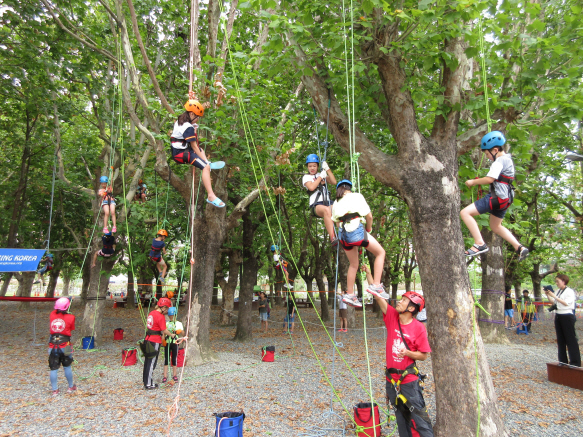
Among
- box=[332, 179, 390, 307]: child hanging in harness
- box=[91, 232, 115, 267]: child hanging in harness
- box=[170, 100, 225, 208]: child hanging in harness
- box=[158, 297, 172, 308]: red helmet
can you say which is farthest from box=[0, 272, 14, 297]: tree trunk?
box=[332, 179, 390, 307]: child hanging in harness

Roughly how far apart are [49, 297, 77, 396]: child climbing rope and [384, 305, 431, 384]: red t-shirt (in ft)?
18.7

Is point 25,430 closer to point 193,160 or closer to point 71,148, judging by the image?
point 193,160

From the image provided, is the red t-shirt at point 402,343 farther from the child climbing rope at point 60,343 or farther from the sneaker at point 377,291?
the child climbing rope at point 60,343

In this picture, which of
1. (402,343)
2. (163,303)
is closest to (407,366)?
(402,343)

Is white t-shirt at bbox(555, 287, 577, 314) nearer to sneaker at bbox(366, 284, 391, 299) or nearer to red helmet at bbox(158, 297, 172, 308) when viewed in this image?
sneaker at bbox(366, 284, 391, 299)

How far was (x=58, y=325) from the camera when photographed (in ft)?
21.5

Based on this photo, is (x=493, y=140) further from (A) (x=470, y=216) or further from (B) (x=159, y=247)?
(B) (x=159, y=247)

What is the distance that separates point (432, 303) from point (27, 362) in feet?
33.3

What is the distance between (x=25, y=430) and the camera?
16.8 feet

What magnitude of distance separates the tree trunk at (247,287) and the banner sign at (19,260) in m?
6.04

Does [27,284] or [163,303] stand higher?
[27,284]

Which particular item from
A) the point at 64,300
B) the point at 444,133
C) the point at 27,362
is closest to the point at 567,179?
the point at 444,133

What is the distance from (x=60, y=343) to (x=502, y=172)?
7.54 m

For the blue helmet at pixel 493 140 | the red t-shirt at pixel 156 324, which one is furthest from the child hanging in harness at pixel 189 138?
the blue helmet at pixel 493 140
